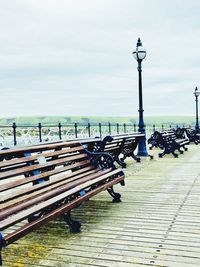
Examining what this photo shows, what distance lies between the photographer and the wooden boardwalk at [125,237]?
351 centimetres

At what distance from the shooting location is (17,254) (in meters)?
3.73

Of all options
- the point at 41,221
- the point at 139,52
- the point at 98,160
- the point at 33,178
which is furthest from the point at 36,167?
the point at 139,52

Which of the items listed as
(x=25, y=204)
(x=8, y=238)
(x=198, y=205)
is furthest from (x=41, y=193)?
(x=198, y=205)

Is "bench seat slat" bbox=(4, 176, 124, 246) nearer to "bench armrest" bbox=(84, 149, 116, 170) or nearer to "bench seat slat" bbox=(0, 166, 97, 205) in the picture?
"bench seat slat" bbox=(0, 166, 97, 205)

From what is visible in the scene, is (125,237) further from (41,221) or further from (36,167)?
(36,167)

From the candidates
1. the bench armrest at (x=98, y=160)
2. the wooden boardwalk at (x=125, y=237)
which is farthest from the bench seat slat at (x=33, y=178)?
the wooden boardwalk at (x=125, y=237)

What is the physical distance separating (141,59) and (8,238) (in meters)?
11.0

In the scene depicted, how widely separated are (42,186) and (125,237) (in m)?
1.25

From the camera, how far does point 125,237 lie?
414cm

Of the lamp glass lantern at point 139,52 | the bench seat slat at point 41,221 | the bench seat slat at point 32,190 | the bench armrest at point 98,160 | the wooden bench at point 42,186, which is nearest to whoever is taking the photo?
the bench seat slat at point 41,221

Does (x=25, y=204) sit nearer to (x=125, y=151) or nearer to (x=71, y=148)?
(x=71, y=148)

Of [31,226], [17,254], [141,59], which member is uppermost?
[141,59]

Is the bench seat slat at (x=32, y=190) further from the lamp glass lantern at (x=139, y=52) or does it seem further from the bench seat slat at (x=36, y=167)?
the lamp glass lantern at (x=139, y=52)

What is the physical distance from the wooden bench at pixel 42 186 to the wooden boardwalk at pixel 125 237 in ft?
0.92
